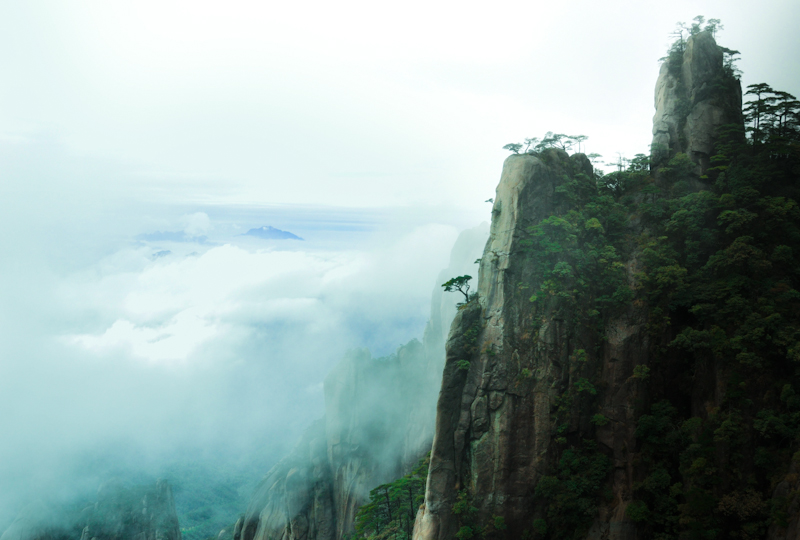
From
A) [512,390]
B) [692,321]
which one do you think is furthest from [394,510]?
[692,321]

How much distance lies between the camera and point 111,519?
245 feet

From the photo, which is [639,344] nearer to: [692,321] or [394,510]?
[692,321]

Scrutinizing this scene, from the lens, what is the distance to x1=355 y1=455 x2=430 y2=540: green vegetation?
37688 millimetres

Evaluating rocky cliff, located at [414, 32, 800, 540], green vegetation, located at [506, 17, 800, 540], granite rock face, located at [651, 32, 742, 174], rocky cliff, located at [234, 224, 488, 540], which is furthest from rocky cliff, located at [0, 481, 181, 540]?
granite rock face, located at [651, 32, 742, 174]

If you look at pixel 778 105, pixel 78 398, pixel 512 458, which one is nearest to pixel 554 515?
pixel 512 458

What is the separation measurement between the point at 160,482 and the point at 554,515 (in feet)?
263

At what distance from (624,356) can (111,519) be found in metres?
88.4

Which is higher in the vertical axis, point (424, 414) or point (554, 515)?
point (554, 515)

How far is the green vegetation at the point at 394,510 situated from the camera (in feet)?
124

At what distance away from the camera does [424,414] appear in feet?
213

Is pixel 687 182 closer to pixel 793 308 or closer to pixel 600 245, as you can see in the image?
pixel 600 245

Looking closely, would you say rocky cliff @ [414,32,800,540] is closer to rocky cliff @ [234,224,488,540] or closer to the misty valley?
the misty valley

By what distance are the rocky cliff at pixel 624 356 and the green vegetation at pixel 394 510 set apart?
804 cm

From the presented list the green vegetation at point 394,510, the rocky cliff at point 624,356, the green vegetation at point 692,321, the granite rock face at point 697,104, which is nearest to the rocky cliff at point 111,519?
the green vegetation at point 394,510
